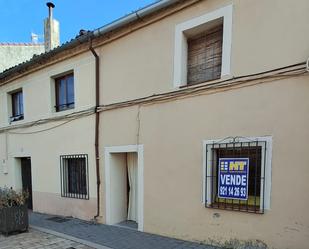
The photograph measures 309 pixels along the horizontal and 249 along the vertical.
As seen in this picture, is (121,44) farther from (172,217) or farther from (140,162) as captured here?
(172,217)

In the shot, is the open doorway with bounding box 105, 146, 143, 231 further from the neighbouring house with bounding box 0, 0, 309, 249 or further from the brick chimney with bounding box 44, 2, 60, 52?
the brick chimney with bounding box 44, 2, 60, 52

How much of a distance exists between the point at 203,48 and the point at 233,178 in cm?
265

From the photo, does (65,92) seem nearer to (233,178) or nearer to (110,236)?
(110,236)

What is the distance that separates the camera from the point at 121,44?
644cm

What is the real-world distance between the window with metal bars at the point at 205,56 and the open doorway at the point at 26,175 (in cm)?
750

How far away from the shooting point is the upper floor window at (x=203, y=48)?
465 centimetres

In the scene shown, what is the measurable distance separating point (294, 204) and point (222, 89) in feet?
7.24

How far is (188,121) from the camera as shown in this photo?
5.18 meters

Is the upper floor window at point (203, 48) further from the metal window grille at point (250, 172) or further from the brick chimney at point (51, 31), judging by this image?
the brick chimney at point (51, 31)

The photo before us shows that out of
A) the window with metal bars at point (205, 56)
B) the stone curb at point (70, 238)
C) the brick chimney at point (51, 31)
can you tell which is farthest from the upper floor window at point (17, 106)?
the window with metal bars at point (205, 56)

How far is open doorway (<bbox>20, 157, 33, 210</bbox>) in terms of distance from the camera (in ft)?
32.0

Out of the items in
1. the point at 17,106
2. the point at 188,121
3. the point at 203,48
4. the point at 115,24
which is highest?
the point at 115,24

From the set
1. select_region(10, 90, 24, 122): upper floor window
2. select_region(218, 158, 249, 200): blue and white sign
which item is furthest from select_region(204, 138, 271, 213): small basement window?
select_region(10, 90, 24, 122): upper floor window

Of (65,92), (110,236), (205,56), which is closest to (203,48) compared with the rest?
(205,56)
